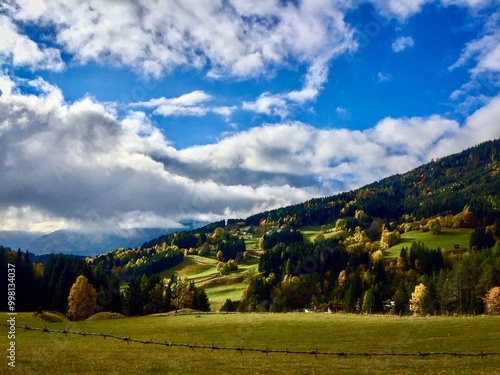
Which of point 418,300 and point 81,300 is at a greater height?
point 81,300

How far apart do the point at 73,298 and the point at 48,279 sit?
57.7 ft

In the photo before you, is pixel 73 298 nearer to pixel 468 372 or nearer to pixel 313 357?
pixel 313 357

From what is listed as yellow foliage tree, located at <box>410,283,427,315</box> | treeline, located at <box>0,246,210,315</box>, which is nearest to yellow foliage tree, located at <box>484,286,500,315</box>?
yellow foliage tree, located at <box>410,283,427,315</box>

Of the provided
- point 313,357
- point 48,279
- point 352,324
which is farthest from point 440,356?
point 48,279

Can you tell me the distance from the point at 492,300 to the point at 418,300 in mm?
27830

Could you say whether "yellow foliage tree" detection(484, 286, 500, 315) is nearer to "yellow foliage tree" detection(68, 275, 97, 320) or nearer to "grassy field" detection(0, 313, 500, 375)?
"grassy field" detection(0, 313, 500, 375)

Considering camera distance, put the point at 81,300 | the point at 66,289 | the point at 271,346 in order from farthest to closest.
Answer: the point at 66,289, the point at 81,300, the point at 271,346

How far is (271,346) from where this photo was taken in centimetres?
4856

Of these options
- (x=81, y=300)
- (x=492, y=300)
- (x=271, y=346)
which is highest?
(x=271, y=346)

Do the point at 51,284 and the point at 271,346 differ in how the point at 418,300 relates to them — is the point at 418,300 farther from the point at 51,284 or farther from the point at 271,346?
the point at 51,284

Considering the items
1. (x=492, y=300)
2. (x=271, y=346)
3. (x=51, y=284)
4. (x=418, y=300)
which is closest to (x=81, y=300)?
(x=51, y=284)

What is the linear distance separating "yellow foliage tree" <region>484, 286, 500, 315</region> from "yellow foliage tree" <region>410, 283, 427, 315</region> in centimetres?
2119

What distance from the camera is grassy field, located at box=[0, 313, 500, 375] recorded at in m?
33.0

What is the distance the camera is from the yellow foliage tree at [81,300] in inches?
4690
